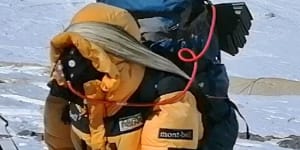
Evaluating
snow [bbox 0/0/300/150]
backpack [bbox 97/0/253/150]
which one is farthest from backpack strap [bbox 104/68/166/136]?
snow [bbox 0/0/300/150]

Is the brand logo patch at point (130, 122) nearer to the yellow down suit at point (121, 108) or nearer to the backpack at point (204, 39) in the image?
the yellow down suit at point (121, 108)

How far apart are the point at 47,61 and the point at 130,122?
6.98 m

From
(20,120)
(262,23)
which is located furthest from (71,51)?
(262,23)

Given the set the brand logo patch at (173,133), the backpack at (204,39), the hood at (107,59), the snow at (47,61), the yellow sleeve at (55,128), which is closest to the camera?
the hood at (107,59)

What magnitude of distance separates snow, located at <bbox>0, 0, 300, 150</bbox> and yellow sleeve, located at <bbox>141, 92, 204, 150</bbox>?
8.45 ft

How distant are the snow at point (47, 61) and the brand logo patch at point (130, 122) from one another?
253cm

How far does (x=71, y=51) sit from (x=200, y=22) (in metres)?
0.52

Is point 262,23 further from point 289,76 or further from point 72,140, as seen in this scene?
point 72,140

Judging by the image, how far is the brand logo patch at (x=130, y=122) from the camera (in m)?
2.98

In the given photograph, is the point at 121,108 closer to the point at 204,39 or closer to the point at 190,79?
the point at 190,79

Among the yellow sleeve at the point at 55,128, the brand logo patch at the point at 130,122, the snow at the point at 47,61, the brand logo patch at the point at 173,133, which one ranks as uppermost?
the brand logo patch at the point at 130,122

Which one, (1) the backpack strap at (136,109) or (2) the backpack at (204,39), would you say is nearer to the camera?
(1) the backpack strap at (136,109)

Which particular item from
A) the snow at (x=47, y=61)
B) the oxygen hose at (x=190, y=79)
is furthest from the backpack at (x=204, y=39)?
the snow at (x=47, y=61)

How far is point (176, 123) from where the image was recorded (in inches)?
116
